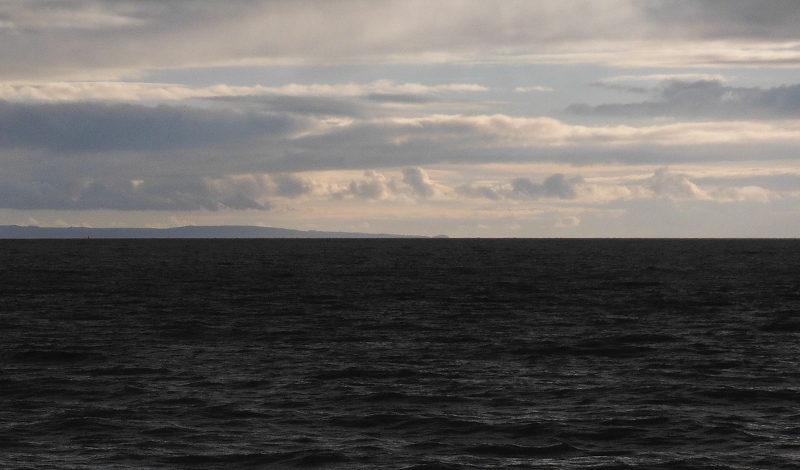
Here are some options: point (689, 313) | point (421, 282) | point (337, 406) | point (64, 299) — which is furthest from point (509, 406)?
point (421, 282)

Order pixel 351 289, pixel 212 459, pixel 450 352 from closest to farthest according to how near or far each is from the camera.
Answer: pixel 212 459 < pixel 450 352 < pixel 351 289

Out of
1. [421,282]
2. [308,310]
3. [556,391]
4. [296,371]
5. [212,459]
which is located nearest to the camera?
[212,459]

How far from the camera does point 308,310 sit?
65.9 meters

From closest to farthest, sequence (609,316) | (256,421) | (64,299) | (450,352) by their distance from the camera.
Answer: (256,421)
(450,352)
(609,316)
(64,299)

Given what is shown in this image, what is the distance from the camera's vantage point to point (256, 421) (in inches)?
1109

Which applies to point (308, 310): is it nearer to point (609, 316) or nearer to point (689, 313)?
point (609, 316)

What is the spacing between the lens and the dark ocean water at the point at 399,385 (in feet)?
80.9

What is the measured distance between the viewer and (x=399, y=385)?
34.3m

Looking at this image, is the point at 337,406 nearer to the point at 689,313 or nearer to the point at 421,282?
the point at 689,313

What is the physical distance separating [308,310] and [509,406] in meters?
37.0

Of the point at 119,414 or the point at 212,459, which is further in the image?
the point at 119,414

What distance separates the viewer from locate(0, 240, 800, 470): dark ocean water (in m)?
24.7

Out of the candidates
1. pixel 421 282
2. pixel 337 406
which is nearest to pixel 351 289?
pixel 421 282

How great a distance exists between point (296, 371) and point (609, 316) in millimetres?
30315
